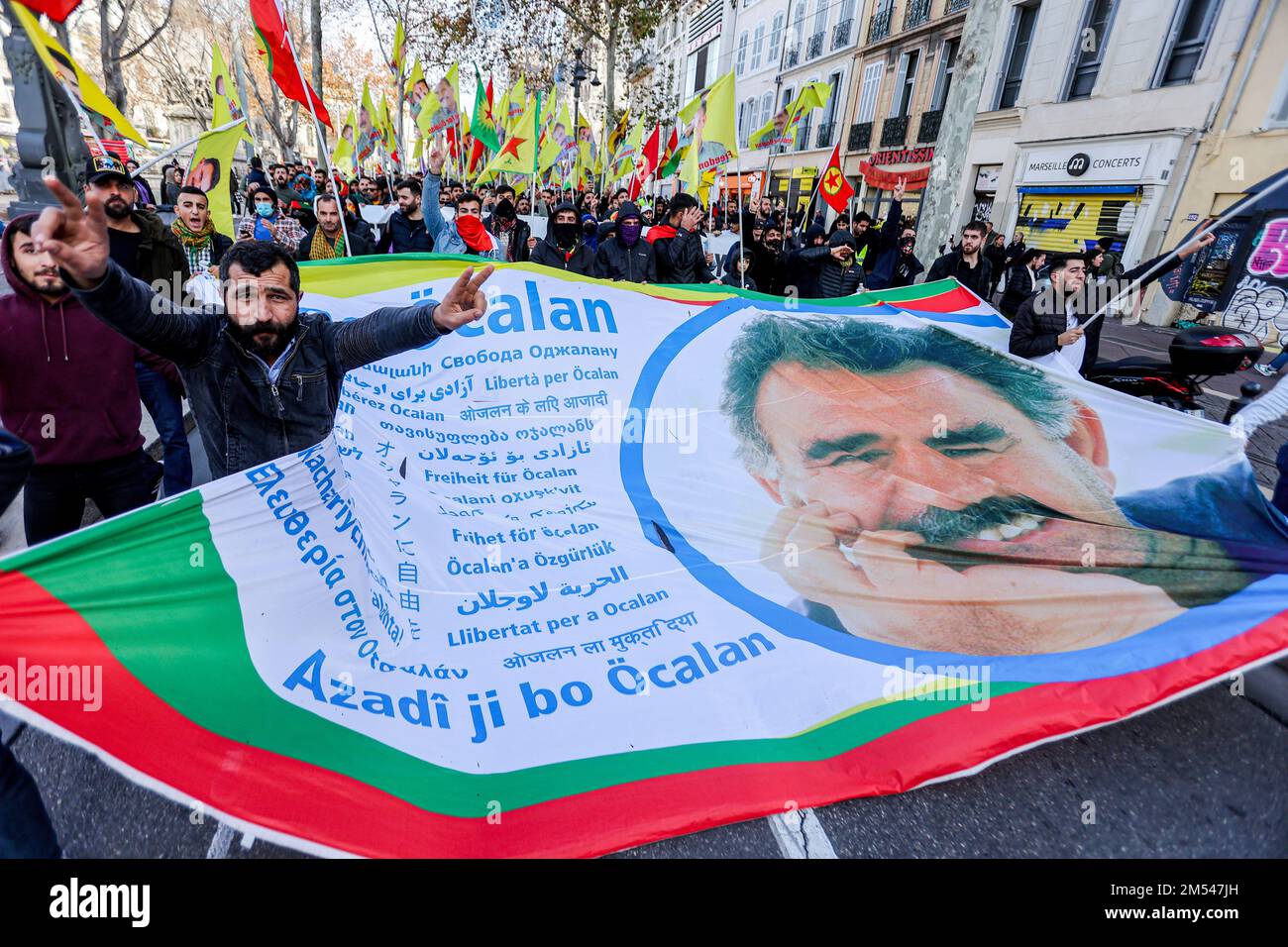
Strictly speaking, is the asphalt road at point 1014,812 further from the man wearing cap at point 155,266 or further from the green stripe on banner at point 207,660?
the man wearing cap at point 155,266

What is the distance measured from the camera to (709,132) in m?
8.48

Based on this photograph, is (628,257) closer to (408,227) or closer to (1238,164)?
(408,227)

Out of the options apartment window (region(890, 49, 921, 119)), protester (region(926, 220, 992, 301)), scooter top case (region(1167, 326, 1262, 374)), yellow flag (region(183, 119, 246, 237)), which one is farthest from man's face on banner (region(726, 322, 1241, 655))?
apartment window (region(890, 49, 921, 119))

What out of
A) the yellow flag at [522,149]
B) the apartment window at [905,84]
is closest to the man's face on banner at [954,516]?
the yellow flag at [522,149]

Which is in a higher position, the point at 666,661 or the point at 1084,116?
the point at 1084,116

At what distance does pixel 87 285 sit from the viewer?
1.93 meters

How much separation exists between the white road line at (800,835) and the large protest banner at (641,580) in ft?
0.50

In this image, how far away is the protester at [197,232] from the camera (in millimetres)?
5523

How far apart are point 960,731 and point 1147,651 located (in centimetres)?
83

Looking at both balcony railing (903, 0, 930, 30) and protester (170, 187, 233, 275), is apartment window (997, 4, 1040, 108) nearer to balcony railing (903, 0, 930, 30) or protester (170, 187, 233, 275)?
balcony railing (903, 0, 930, 30)

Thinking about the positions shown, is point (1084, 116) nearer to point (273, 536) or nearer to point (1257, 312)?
point (1257, 312)

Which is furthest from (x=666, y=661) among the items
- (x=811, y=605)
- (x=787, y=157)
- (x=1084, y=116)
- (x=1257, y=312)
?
(x=787, y=157)

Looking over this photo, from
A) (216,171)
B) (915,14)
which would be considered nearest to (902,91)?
(915,14)

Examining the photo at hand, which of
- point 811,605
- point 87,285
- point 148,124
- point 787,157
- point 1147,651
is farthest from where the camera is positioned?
point 148,124
